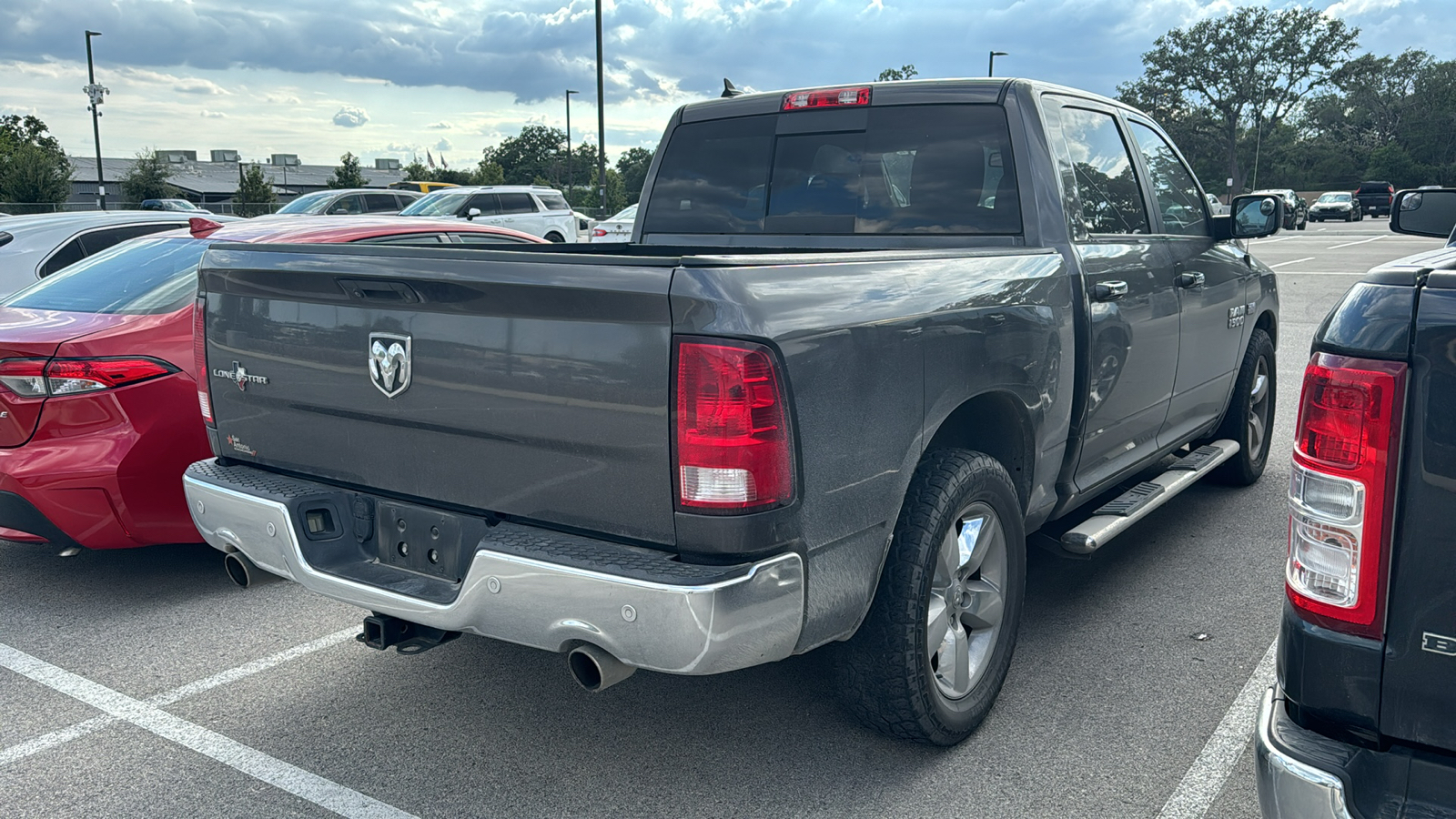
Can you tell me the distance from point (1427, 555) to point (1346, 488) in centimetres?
15

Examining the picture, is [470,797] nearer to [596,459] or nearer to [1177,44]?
[596,459]

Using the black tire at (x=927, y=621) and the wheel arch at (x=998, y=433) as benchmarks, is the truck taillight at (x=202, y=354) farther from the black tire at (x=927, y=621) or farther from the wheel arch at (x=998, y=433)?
the wheel arch at (x=998, y=433)

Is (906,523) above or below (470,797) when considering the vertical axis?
above

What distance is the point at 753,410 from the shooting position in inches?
94.6

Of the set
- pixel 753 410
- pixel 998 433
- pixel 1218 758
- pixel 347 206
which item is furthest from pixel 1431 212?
pixel 347 206

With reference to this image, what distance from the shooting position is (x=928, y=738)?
310cm

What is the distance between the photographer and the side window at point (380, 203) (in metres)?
24.3

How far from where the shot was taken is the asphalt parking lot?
118 inches

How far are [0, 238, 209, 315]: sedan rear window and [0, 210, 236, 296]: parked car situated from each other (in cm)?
235

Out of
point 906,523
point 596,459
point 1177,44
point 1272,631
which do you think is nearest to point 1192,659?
point 1272,631

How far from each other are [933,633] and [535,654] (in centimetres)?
156

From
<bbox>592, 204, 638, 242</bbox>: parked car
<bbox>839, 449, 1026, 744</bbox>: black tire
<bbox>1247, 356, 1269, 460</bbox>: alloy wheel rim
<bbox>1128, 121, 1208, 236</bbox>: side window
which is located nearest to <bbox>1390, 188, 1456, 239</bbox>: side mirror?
<bbox>1128, 121, 1208, 236</bbox>: side window

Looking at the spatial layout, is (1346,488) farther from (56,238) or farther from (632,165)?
(632,165)

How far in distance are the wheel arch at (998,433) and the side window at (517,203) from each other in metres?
21.1
